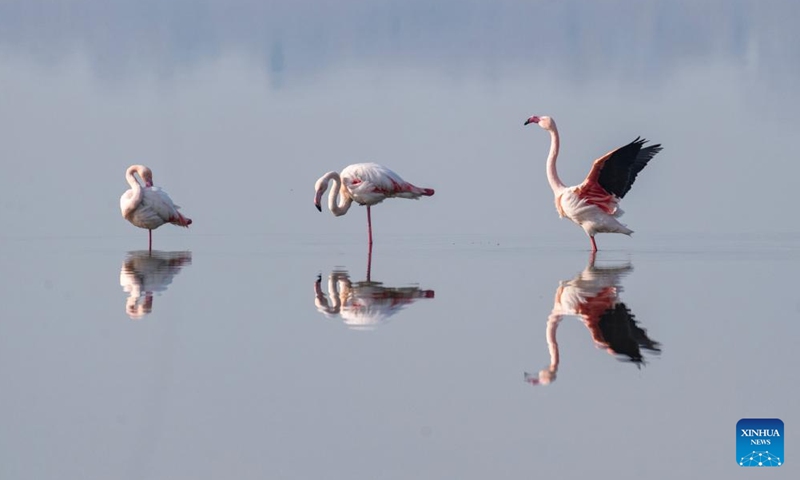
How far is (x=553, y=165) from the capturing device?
18.0 m

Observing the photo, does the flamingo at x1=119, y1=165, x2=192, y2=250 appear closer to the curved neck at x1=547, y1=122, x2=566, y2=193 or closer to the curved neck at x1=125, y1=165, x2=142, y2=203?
the curved neck at x1=125, y1=165, x2=142, y2=203

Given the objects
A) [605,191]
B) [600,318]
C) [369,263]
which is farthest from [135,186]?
[600,318]

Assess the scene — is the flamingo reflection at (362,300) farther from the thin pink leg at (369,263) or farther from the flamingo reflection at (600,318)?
the flamingo reflection at (600,318)

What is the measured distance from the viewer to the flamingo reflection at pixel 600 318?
8.88 meters

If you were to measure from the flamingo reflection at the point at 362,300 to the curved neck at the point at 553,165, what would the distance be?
15.0 ft

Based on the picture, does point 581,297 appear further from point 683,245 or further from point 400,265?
point 683,245

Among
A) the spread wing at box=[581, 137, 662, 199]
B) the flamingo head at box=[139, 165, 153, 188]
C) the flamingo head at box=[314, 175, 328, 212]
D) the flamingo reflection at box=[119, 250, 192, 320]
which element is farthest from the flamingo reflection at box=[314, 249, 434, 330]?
the flamingo head at box=[139, 165, 153, 188]

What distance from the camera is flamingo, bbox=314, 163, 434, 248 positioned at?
18875 mm

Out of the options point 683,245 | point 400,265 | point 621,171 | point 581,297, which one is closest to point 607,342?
point 581,297

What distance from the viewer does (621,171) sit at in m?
16.5

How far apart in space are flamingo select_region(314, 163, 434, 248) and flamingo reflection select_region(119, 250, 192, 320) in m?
2.70

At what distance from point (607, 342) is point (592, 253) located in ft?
24.9

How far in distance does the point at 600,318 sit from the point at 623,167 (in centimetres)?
639

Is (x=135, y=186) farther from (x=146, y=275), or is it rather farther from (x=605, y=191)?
(x=605, y=191)
